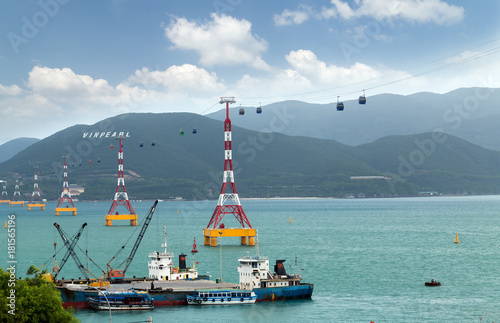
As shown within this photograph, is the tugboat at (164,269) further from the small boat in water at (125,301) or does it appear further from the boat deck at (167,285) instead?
the small boat in water at (125,301)

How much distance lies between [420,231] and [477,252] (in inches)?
2128

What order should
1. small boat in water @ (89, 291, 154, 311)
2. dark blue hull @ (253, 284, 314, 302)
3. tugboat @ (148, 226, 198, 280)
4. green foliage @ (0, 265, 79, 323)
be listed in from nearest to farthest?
green foliage @ (0, 265, 79, 323) < small boat in water @ (89, 291, 154, 311) < dark blue hull @ (253, 284, 314, 302) < tugboat @ (148, 226, 198, 280)

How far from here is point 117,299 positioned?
68.9m

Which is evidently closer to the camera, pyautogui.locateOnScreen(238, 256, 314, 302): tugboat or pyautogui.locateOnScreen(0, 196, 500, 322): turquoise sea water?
pyautogui.locateOnScreen(0, 196, 500, 322): turquoise sea water

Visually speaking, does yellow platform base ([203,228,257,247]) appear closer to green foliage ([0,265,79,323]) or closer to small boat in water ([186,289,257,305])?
small boat in water ([186,289,257,305])

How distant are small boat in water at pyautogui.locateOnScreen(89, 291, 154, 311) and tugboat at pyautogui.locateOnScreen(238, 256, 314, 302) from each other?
1029 centimetres

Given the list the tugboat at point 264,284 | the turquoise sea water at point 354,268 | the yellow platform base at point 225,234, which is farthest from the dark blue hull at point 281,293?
the yellow platform base at point 225,234

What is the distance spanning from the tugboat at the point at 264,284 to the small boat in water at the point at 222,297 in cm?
152

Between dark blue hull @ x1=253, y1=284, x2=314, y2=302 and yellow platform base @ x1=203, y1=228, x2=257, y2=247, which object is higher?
yellow platform base @ x1=203, y1=228, x2=257, y2=247

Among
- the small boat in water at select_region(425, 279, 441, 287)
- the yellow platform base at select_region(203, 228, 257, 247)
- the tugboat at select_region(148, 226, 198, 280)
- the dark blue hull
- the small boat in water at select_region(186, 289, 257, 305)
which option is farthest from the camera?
the yellow platform base at select_region(203, 228, 257, 247)

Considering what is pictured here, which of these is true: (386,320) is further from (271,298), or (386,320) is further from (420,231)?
(420,231)

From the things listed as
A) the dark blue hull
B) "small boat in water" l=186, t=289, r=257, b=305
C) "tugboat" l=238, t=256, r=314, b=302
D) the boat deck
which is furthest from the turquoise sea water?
the boat deck

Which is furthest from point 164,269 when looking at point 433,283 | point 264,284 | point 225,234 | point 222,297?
point 225,234

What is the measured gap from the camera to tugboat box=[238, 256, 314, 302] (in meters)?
72.6
